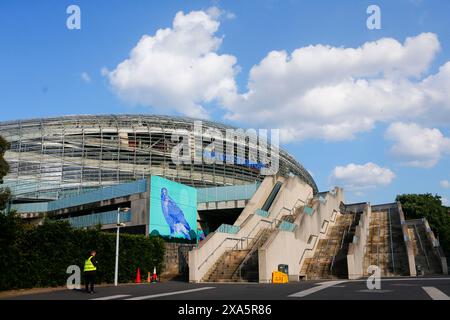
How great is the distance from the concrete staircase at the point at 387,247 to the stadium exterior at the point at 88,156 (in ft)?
79.1

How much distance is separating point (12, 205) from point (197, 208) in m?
25.9

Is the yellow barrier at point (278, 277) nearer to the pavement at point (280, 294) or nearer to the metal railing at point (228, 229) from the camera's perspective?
the metal railing at point (228, 229)

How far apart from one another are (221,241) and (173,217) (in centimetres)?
848

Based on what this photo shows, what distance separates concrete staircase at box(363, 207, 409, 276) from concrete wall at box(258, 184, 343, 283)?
141 inches

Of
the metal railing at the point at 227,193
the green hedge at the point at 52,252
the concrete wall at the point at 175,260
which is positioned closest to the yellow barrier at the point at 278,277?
the concrete wall at the point at 175,260

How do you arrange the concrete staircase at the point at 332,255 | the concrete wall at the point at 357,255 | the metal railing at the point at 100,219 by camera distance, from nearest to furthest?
the concrete wall at the point at 357,255 → the concrete staircase at the point at 332,255 → the metal railing at the point at 100,219

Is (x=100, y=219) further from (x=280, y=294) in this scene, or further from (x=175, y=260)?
(x=280, y=294)

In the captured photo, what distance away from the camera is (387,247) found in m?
31.0

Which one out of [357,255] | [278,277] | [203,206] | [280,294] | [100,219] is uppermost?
[203,206]

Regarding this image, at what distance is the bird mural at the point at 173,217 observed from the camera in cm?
3358

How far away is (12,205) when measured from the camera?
2035 inches

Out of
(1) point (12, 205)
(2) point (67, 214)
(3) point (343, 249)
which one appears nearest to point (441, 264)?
(3) point (343, 249)

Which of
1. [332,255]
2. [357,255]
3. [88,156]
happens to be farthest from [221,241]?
[88,156]
